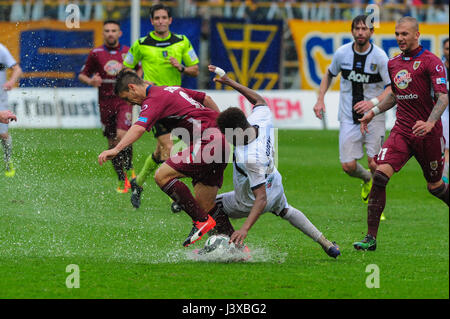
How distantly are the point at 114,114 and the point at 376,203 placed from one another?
17.5 ft

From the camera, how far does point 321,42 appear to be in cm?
2497

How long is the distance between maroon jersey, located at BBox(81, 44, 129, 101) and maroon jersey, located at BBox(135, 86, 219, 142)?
14.7 ft

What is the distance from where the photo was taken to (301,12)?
25.8 m

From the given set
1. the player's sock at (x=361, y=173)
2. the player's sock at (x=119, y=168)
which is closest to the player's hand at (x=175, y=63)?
the player's sock at (x=119, y=168)

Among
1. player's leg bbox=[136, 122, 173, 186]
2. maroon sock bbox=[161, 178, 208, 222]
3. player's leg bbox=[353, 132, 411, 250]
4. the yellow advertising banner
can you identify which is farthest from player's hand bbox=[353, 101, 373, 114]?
the yellow advertising banner

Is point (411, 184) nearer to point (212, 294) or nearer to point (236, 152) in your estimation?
point (236, 152)

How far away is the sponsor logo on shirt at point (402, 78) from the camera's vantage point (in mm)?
8578

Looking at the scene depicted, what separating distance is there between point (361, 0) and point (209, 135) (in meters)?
19.2

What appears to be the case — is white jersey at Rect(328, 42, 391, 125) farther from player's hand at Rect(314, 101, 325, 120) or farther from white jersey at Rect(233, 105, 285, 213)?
white jersey at Rect(233, 105, 285, 213)

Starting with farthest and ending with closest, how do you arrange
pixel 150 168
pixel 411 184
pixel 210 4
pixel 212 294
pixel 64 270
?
1. pixel 210 4
2. pixel 411 184
3. pixel 150 168
4. pixel 64 270
5. pixel 212 294

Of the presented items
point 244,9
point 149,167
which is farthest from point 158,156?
point 244,9

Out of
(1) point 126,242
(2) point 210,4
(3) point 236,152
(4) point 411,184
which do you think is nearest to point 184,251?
(1) point 126,242

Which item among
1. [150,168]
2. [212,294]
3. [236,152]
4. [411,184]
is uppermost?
[236,152]

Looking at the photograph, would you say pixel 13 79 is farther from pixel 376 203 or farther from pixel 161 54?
pixel 376 203
